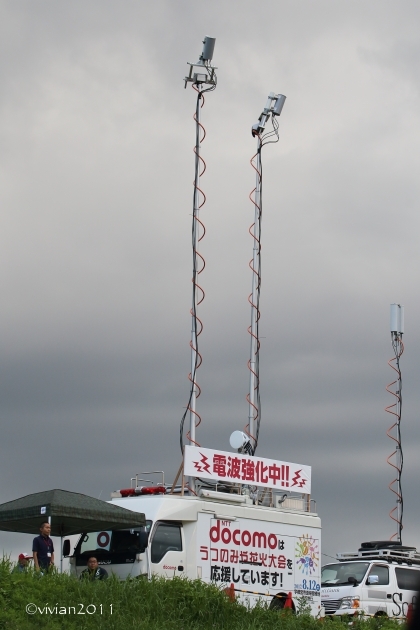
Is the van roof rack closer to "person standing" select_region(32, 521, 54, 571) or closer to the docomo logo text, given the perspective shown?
the docomo logo text

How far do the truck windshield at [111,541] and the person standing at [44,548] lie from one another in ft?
5.27

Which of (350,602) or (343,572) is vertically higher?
(343,572)

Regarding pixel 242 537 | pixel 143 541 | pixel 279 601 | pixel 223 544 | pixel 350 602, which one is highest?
pixel 242 537

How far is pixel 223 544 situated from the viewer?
20.2 meters

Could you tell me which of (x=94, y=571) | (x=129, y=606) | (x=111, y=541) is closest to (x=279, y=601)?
(x=111, y=541)

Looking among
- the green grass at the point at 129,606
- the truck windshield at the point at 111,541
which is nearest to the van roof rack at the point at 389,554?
the green grass at the point at 129,606

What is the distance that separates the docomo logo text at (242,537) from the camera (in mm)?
20172

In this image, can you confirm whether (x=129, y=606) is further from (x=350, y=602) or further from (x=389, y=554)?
(x=389, y=554)

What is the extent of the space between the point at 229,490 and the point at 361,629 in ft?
12.8

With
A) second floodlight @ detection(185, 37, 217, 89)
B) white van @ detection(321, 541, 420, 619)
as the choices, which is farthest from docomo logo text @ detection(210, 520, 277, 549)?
second floodlight @ detection(185, 37, 217, 89)

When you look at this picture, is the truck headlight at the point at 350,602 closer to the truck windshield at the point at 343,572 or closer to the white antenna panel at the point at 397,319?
the truck windshield at the point at 343,572

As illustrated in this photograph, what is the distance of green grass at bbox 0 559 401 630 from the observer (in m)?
15.0

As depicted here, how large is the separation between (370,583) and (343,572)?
1.00 meters

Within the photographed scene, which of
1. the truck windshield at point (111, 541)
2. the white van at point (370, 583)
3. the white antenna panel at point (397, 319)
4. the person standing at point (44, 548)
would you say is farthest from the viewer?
the white antenna panel at point (397, 319)
